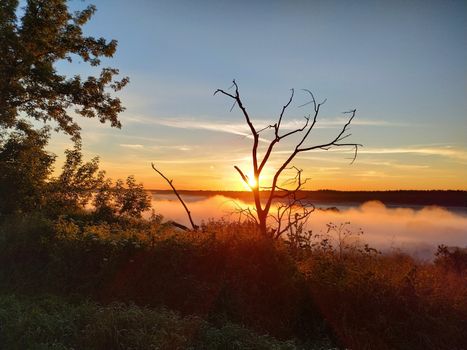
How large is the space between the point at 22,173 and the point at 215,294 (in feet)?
45.9

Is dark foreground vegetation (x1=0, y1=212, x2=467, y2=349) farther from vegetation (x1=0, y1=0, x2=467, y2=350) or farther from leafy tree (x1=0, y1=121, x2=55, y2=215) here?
leafy tree (x1=0, y1=121, x2=55, y2=215)

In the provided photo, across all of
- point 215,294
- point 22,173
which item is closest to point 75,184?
point 22,173

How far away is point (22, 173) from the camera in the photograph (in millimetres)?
20000

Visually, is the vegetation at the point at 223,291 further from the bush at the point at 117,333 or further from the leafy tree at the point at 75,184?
the leafy tree at the point at 75,184

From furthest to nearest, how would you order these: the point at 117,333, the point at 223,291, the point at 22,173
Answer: the point at 22,173 < the point at 223,291 < the point at 117,333

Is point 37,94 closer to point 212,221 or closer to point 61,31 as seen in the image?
point 61,31

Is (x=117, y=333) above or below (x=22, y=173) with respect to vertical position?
below

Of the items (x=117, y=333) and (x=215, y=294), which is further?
(x=215, y=294)

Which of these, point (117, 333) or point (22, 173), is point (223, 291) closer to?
point (117, 333)

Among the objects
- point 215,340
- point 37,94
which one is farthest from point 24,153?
point 215,340

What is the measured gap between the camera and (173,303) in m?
9.69

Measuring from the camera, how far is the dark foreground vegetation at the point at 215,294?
23.9 feet

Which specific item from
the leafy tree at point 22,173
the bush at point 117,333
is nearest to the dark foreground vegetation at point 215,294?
the bush at point 117,333

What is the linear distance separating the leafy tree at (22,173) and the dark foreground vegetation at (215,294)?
7768mm
